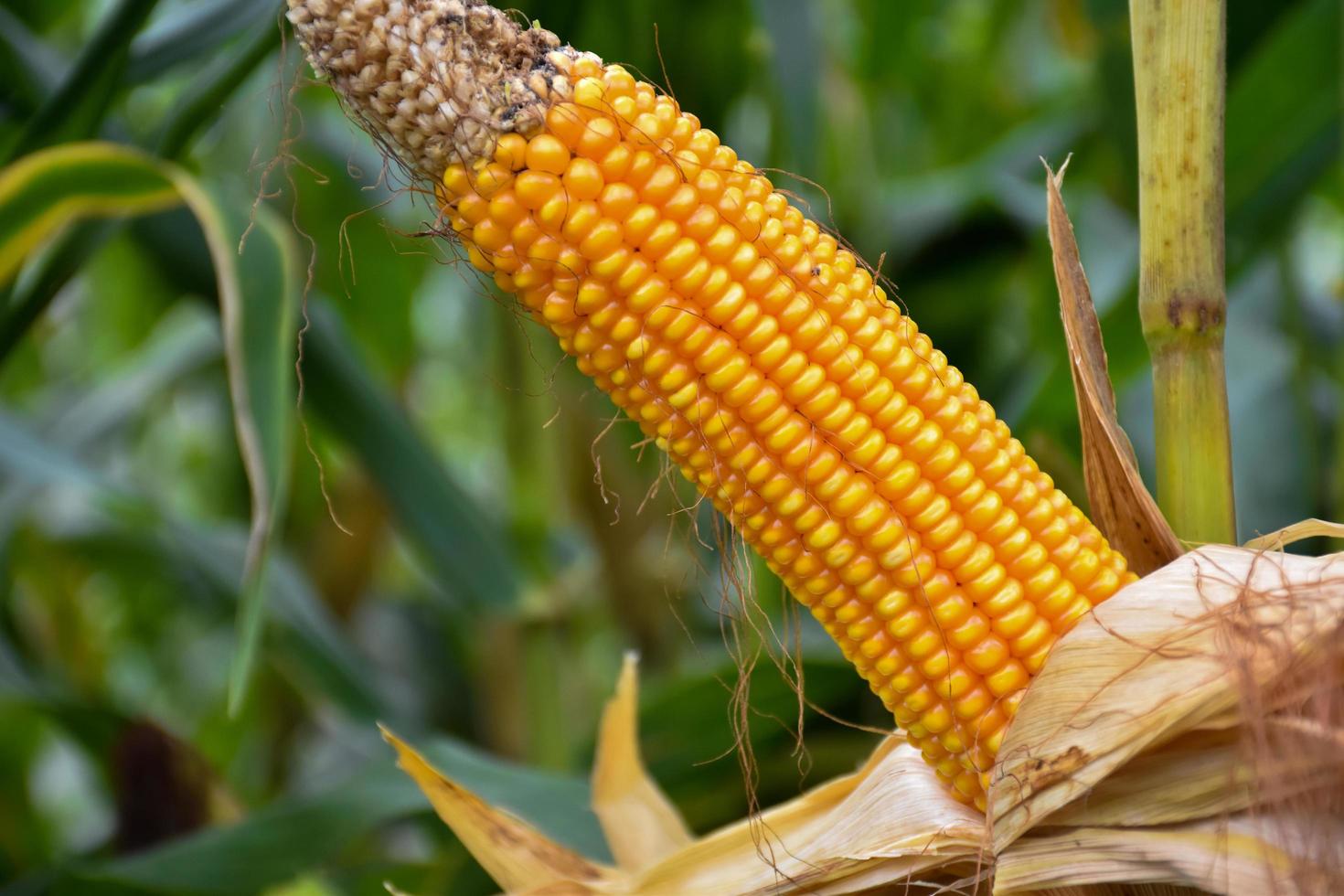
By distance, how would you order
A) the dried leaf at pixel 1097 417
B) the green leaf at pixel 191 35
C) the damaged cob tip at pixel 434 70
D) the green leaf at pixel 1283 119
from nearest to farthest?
1. the damaged cob tip at pixel 434 70
2. the dried leaf at pixel 1097 417
3. the green leaf at pixel 191 35
4. the green leaf at pixel 1283 119

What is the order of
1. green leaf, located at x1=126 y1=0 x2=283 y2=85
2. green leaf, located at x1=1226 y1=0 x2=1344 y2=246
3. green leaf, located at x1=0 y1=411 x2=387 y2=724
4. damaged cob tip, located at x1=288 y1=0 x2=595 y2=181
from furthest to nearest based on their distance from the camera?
green leaf, located at x1=0 y1=411 x2=387 y2=724 → green leaf, located at x1=1226 y1=0 x2=1344 y2=246 → green leaf, located at x1=126 y1=0 x2=283 y2=85 → damaged cob tip, located at x1=288 y1=0 x2=595 y2=181

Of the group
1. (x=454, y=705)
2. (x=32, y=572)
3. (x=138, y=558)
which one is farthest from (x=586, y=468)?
(x=32, y=572)

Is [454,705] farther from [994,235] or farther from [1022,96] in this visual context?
[1022,96]

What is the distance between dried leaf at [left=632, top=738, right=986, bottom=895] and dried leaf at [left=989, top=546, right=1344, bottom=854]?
5 centimetres

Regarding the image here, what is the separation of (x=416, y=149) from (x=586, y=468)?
116 centimetres

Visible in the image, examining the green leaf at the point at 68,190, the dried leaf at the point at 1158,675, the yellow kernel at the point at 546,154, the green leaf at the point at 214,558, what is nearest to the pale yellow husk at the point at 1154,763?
the dried leaf at the point at 1158,675

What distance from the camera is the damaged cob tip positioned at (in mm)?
394

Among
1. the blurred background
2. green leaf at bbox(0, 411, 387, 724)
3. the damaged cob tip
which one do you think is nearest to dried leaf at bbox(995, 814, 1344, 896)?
the blurred background

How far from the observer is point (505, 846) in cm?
60

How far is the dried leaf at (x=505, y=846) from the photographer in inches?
23.2

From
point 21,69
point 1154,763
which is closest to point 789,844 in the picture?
point 1154,763

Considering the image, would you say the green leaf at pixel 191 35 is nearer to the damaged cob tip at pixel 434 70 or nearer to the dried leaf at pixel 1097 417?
the damaged cob tip at pixel 434 70

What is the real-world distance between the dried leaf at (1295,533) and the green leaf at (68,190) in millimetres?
663

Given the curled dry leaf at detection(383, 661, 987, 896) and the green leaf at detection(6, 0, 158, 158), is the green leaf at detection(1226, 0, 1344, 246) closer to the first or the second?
the curled dry leaf at detection(383, 661, 987, 896)
